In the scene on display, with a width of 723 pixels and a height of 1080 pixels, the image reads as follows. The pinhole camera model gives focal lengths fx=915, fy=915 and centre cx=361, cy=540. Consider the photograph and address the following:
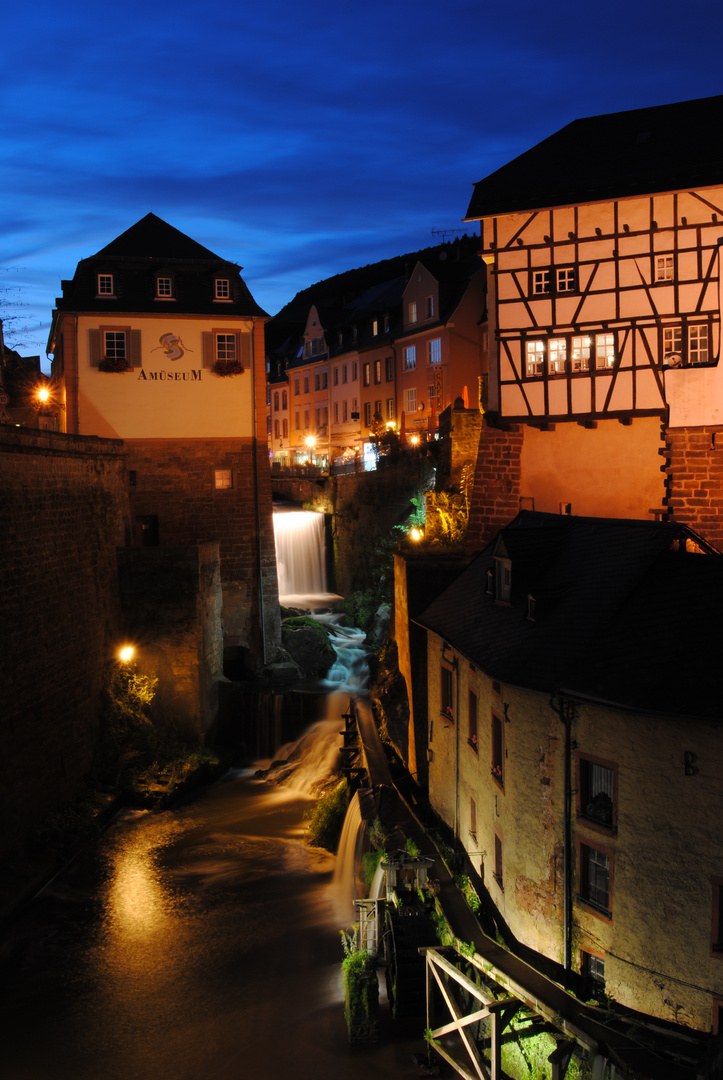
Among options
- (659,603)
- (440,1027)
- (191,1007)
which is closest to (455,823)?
(440,1027)

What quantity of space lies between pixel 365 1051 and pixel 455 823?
4183mm

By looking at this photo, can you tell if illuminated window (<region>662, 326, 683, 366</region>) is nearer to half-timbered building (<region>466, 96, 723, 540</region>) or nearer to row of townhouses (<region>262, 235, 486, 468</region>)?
half-timbered building (<region>466, 96, 723, 540</region>)

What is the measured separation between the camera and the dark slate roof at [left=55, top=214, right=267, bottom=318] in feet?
88.4

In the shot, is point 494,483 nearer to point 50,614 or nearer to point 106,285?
point 50,614

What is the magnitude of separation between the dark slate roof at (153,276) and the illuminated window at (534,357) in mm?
10600

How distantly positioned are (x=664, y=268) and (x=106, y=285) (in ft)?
53.2

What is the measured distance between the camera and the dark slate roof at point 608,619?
9.59 m

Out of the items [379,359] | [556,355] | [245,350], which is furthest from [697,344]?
[379,359]

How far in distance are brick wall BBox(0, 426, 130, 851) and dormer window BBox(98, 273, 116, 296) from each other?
6.17m

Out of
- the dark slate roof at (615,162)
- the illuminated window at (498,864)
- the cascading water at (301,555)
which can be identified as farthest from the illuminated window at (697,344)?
the cascading water at (301,555)

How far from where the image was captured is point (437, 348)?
122 feet

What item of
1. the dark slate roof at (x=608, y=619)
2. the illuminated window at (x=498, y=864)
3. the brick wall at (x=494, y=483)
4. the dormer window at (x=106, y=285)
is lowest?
the illuminated window at (x=498, y=864)

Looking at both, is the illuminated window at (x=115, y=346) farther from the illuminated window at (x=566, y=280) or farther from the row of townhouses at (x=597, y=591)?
the illuminated window at (x=566, y=280)

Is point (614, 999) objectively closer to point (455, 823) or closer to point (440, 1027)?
point (440, 1027)
